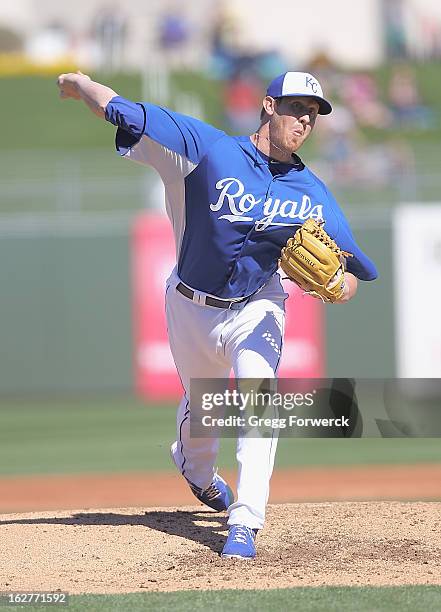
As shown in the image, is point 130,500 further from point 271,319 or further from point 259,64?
point 259,64

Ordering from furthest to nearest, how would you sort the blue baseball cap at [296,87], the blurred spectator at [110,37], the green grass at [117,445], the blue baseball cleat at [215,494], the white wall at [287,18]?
the white wall at [287,18]
the blurred spectator at [110,37]
the green grass at [117,445]
the blue baseball cleat at [215,494]
the blue baseball cap at [296,87]

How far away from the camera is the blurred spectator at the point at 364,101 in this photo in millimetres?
21688

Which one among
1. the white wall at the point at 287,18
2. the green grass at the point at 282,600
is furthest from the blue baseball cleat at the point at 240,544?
the white wall at the point at 287,18

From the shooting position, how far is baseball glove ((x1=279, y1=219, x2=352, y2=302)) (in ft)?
15.5

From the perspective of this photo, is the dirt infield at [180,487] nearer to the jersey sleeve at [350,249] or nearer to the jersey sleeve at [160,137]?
the jersey sleeve at [350,249]

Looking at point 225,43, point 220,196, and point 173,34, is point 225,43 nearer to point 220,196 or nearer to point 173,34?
point 173,34

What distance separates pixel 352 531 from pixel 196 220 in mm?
1640

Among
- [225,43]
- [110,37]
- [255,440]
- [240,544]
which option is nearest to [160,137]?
[255,440]

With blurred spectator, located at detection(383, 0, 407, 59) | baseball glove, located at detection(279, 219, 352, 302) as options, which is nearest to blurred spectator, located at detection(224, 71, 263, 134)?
blurred spectator, located at detection(383, 0, 407, 59)

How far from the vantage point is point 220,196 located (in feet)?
15.6

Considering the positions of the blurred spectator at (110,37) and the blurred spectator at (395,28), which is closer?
the blurred spectator at (110,37)

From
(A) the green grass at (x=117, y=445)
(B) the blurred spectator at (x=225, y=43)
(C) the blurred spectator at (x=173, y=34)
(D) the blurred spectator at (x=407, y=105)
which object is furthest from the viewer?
(C) the blurred spectator at (x=173, y=34)

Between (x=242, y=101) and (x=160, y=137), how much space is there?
16.5 meters

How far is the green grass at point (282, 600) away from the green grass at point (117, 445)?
173 inches
